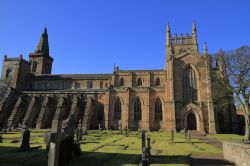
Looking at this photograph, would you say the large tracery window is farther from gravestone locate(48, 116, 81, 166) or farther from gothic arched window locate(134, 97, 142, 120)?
gravestone locate(48, 116, 81, 166)

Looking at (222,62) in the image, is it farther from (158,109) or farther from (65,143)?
(65,143)

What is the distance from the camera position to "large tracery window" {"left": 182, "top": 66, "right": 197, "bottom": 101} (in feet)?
137

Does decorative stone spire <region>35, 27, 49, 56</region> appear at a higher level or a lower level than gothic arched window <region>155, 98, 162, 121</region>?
higher

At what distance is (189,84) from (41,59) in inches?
1891

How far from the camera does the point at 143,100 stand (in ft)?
146

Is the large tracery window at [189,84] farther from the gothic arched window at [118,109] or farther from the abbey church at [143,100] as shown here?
the gothic arched window at [118,109]

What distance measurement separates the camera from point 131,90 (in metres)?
45.6

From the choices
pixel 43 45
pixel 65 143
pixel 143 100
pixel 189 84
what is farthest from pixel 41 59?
pixel 65 143

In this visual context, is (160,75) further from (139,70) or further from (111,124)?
(111,124)

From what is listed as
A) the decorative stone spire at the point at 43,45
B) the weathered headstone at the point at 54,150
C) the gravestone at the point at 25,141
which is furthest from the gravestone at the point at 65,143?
the decorative stone spire at the point at 43,45

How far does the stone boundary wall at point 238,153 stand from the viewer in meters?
11.4

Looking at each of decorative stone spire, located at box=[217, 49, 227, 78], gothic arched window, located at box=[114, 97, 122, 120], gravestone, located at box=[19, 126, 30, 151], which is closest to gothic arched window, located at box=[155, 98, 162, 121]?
gothic arched window, located at box=[114, 97, 122, 120]

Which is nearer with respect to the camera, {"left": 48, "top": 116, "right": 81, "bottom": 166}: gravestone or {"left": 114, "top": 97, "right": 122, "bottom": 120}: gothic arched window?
{"left": 48, "top": 116, "right": 81, "bottom": 166}: gravestone

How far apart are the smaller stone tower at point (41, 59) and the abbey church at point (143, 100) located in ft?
33.8
